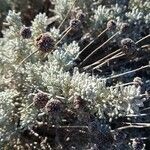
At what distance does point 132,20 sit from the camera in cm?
253

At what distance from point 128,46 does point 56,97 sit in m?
0.52

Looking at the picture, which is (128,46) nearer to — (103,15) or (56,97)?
(103,15)

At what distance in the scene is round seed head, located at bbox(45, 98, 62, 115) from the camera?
6.05 ft

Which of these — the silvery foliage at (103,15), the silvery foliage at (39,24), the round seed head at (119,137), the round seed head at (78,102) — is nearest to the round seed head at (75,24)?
the silvery foliage at (39,24)

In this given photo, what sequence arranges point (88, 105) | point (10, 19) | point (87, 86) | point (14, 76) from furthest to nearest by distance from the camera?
1. point (10, 19)
2. point (14, 76)
3. point (88, 105)
4. point (87, 86)

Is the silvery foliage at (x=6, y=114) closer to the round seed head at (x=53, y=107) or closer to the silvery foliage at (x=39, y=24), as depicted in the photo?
the round seed head at (x=53, y=107)

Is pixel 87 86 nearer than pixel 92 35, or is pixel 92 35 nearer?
pixel 87 86

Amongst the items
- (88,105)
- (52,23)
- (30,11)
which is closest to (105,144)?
(88,105)

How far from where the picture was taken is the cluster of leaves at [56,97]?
1.92m

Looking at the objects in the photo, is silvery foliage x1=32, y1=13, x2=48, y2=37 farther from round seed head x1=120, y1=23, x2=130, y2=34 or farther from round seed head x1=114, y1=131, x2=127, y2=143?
round seed head x1=114, y1=131, x2=127, y2=143

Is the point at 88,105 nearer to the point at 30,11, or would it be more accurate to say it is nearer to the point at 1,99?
the point at 1,99

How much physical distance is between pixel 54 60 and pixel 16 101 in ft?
0.91

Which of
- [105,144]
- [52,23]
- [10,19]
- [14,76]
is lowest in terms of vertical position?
[105,144]

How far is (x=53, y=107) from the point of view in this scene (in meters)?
1.85
